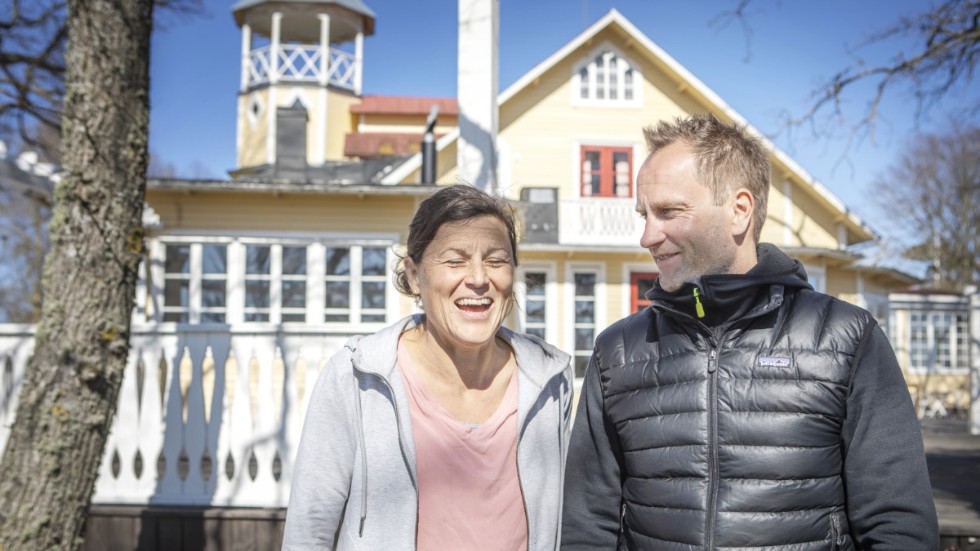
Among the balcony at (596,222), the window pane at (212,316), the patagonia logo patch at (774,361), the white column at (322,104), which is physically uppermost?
the white column at (322,104)

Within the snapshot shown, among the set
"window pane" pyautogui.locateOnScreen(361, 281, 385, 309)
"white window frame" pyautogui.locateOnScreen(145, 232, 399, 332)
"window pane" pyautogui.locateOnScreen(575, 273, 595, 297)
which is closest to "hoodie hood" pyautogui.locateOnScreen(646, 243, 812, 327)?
"white window frame" pyautogui.locateOnScreen(145, 232, 399, 332)

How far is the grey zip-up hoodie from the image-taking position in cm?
198

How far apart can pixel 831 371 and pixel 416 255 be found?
1049mm

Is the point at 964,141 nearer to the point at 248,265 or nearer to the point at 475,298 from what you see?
the point at 248,265

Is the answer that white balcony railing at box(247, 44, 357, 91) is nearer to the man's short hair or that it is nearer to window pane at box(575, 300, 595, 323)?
window pane at box(575, 300, 595, 323)

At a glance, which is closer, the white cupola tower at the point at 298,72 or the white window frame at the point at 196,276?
the white window frame at the point at 196,276

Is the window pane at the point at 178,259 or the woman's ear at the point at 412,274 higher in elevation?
the window pane at the point at 178,259

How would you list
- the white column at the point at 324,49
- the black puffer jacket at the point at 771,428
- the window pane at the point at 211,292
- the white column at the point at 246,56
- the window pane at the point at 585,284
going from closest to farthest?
the black puffer jacket at the point at 771,428 → the window pane at the point at 211,292 → the window pane at the point at 585,284 → the white column at the point at 324,49 → the white column at the point at 246,56

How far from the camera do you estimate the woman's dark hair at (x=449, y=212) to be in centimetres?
215

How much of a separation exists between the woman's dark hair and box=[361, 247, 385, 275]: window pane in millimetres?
9379

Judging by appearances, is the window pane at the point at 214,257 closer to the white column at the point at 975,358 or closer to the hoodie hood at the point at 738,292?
the hoodie hood at the point at 738,292

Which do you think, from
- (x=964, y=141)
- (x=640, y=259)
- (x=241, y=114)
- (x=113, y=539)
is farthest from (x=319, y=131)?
(x=113, y=539)

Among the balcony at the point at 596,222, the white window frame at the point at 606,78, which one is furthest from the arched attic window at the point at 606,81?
the balcony at the point at 596,222

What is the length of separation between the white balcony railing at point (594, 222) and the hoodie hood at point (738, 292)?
14.1 meters
